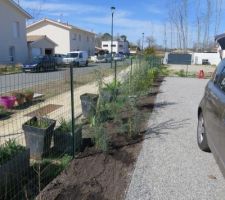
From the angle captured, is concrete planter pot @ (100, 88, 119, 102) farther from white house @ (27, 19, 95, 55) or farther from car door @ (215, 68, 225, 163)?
white house @ (27, 19, 95, 55)

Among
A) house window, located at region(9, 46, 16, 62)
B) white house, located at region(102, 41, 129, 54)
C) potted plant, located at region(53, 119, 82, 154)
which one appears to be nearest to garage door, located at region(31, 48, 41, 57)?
house window, located at region(9, 46, 16, 62)

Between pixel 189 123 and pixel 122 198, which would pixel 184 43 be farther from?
pixel 122 198

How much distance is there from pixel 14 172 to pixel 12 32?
3084 cm

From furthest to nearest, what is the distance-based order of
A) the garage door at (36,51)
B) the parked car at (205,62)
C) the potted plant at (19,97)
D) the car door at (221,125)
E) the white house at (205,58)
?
1. the white house at (205,58)
2. the parked car at (205,62)
3. the garage door at (36,51)
4. the potted plant at (19,97)
5. the car door at (221,125)

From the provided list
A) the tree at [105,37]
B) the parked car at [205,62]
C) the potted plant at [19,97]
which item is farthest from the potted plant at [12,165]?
the tree at [105,37]

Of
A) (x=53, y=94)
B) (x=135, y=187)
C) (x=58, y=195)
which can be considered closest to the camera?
(x=58, y=195)

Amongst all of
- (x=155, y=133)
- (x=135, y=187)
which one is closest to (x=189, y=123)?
(x=155, y=133)

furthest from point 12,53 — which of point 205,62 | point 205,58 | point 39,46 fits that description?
point 205,58

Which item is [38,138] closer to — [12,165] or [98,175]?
[12,165]

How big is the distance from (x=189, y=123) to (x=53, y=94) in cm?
644

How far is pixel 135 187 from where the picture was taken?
371cm

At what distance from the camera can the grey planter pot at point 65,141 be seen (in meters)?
4.87

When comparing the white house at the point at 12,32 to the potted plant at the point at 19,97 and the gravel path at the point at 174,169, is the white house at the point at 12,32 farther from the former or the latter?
the gravel path at the point at 174,169

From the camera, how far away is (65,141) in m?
4.91
